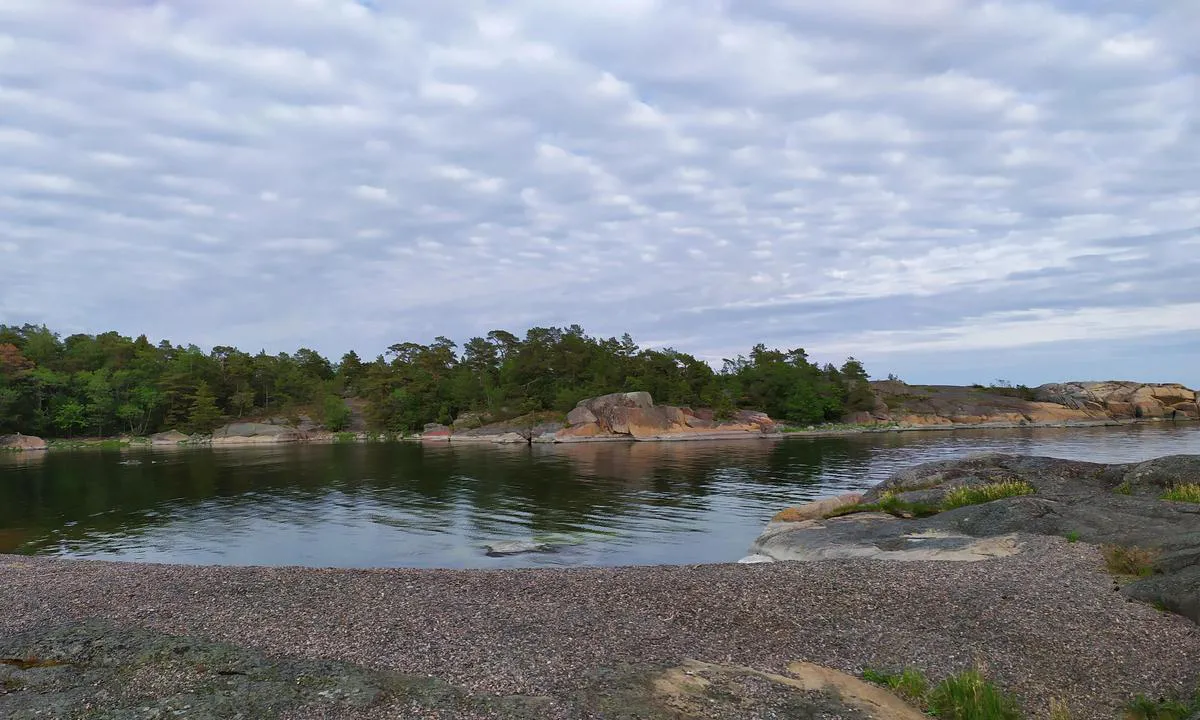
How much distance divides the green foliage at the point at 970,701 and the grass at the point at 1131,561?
25.0ft

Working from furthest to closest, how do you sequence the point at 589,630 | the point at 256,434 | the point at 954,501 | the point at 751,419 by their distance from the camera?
1. the point at 256,434
2. the point at 751,419
3. the point at 954,501
4. the point at 589,630

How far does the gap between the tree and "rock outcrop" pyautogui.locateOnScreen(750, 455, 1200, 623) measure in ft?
402

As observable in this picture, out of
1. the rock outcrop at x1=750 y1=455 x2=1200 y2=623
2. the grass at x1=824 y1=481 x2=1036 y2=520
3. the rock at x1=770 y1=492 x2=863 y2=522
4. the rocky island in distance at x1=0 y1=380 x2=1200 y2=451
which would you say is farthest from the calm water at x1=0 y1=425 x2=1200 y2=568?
the rocky island in distance at x1=0 y1=380 x2=1200 y2=451

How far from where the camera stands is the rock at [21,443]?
108 m

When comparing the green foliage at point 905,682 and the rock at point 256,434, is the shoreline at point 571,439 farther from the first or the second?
the green foliage at point 905,682

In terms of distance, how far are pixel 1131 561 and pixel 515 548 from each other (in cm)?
1810

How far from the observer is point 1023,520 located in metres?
20.0

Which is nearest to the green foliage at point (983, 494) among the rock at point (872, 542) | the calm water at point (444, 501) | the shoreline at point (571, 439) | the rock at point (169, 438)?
the rock at point (872, 542)

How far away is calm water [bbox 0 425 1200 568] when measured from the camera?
26.3m

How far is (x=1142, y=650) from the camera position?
10.4 metres

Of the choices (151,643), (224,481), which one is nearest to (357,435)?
(224,481)

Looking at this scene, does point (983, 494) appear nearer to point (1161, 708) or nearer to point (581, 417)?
point (1161, 708)

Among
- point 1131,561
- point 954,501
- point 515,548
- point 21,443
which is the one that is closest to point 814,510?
point 954,501

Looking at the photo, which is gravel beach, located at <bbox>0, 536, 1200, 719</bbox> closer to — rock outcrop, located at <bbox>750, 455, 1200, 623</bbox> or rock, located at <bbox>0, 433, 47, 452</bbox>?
rock outcrop, located at <bbox>750, 455, 1200, 623</bbox>
